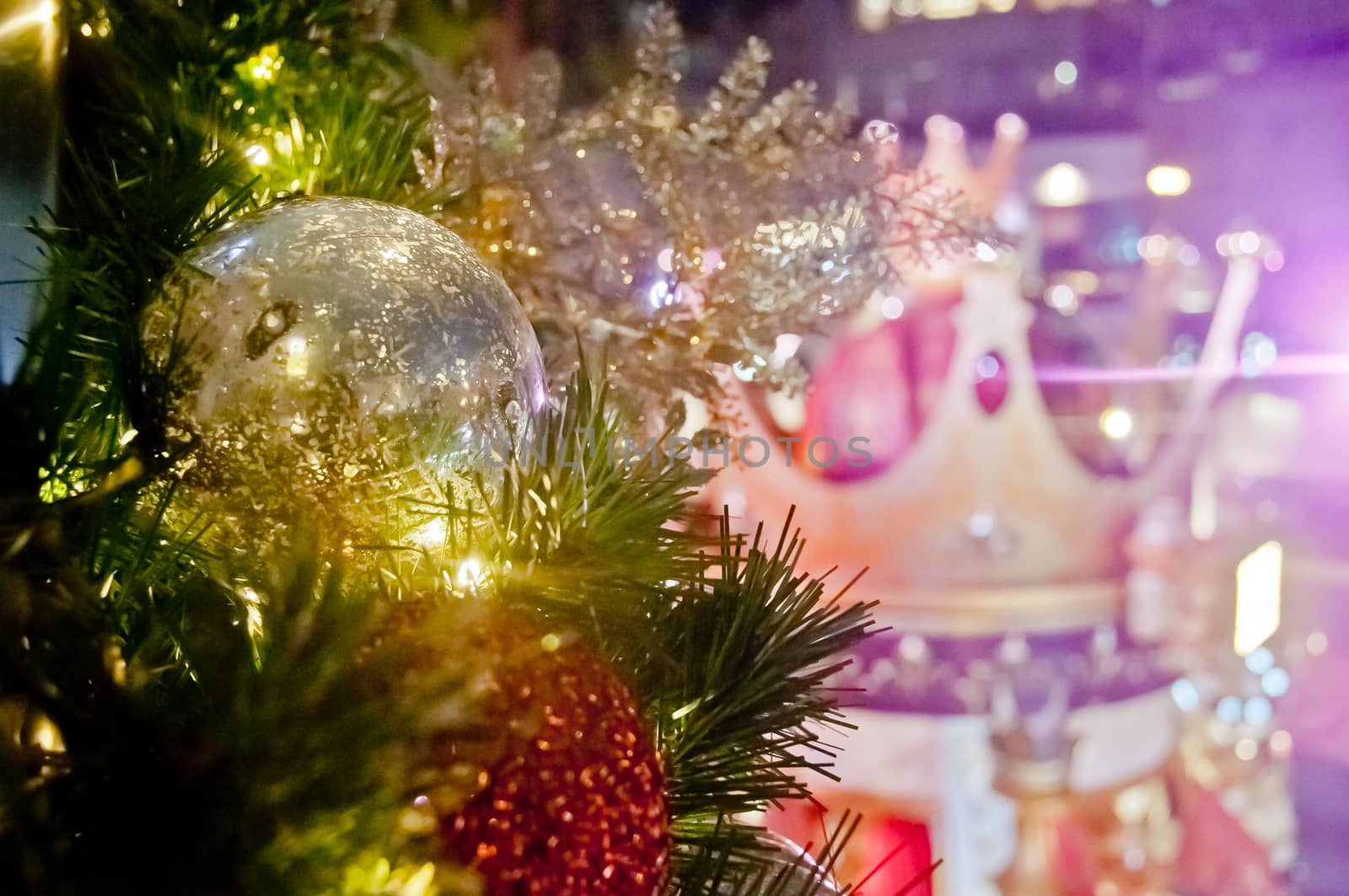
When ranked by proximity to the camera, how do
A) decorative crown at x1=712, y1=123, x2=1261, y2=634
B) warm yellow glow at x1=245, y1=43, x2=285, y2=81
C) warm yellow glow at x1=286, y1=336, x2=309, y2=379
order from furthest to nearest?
decorative crown at x1=712, y1=123, x2=1261, y2=634 → warm yellow glow at x1=245, y1=43, x2=285, y2=81 → warm yellow glow at x1=286, y1=336, x2=309, y2=379

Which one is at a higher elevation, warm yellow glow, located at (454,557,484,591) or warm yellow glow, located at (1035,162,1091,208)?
warm yellow glow, located at (1035,162,1091,208)

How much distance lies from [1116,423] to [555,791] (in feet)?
2.97

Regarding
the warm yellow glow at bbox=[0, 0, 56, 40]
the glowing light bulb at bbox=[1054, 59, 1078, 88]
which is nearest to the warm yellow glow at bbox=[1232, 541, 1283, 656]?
the glowing light bulb at bbox=[1054, 59, 1078, 88]

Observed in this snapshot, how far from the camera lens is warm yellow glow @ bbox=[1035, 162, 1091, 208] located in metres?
0.99

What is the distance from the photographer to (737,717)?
34 cm

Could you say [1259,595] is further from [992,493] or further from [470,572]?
[470,572]

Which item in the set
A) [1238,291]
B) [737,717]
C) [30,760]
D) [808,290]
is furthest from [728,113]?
[1238,291]

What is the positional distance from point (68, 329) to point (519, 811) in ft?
0.59

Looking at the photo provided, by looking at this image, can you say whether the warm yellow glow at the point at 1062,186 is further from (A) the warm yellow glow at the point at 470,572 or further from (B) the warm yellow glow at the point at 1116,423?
(A) the warm yellow glow at the point at 470,572

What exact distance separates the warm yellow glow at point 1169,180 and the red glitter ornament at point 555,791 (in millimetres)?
968

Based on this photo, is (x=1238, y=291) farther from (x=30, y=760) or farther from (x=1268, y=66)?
(x=30, y=760)

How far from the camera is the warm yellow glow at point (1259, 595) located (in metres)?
0.99

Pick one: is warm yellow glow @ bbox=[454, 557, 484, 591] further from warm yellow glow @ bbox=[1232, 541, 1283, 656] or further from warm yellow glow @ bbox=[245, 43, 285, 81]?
warm yellow glow @ bbox=[1232, 541, 1283, 656]

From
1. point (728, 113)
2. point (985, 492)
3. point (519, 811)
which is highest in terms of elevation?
point (728, 113)
